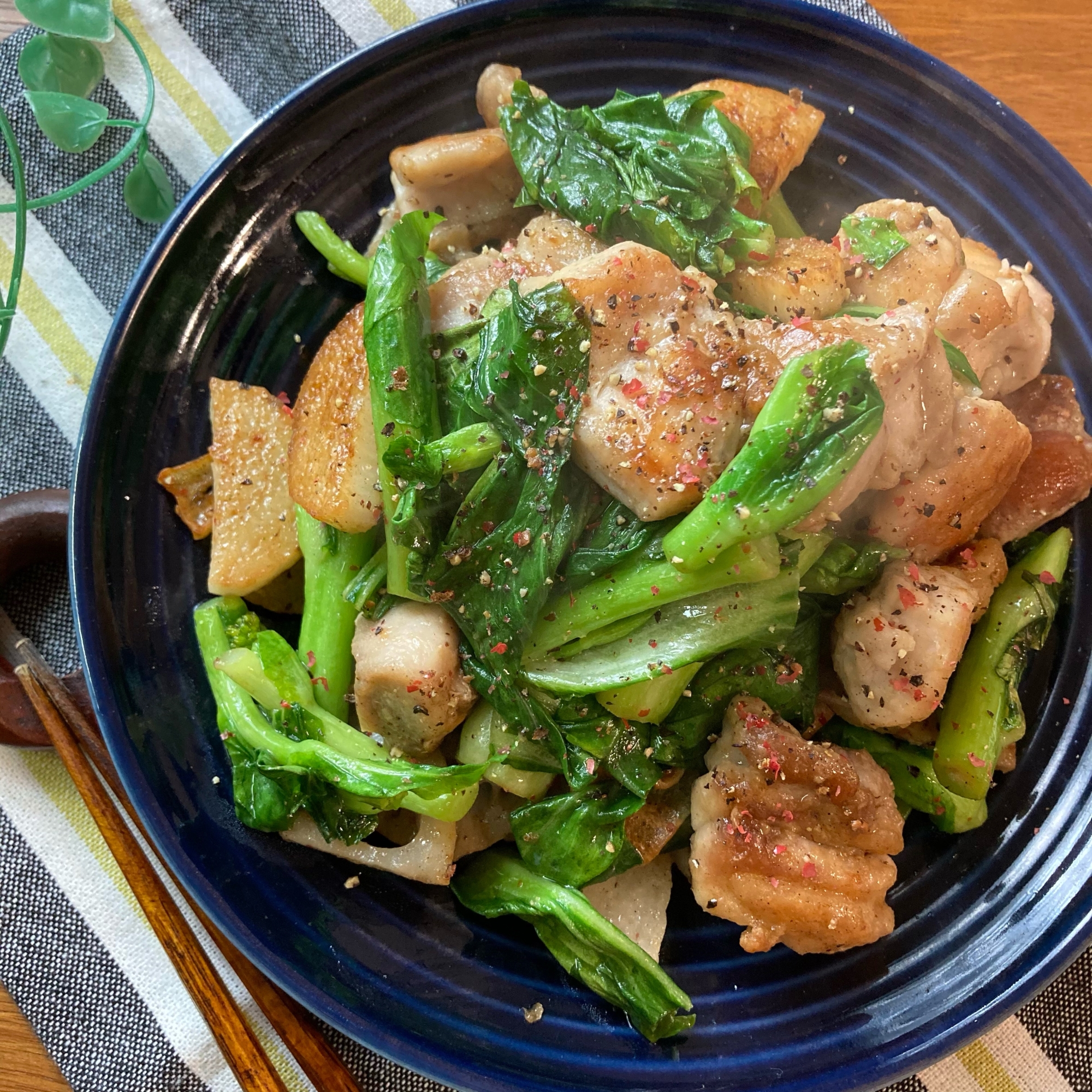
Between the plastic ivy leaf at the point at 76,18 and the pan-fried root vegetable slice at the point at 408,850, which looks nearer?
the pan-fried root vegetable slice at the point at 408,850

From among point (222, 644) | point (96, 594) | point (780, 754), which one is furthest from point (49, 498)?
point (780, 754)

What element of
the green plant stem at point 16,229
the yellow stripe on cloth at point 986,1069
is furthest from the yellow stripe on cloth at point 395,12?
the yellow stripe on cloth at point 986,1069

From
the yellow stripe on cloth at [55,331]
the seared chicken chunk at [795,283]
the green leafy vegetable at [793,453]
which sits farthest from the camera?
the yellow stripe on cloth at [55,331]

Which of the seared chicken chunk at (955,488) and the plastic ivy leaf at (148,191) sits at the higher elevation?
the plastic ivy leaf at (148,191)

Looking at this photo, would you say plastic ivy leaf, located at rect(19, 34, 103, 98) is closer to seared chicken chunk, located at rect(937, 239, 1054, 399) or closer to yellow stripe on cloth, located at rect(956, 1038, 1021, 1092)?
seared chicken chunk, located at rect(937, 239, 1054, 399)

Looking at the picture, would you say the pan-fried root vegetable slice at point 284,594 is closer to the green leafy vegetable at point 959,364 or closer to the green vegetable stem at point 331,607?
the green vegetable stem at point 331,607

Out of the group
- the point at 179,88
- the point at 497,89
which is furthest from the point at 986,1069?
the point at 179,88

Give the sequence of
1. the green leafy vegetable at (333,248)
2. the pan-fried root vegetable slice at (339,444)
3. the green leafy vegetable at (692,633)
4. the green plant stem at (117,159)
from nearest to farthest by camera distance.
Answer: the green leafy vegetable at (692,633) → the pan-fried root vegetable slice at (339,444) → the green leafy vegetable at (333,248) → the green plant stem at (117,159)
